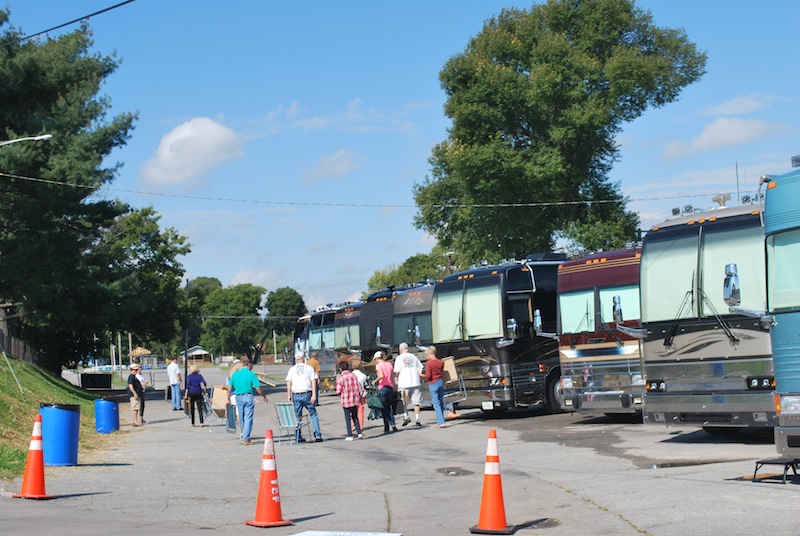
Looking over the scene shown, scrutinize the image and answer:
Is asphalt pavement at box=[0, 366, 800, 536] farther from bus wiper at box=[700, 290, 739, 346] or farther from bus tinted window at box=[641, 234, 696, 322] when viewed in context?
bus tinted window at box=[641, 234, 696, 322]

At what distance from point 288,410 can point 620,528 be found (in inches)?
455

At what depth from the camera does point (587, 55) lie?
138 ft

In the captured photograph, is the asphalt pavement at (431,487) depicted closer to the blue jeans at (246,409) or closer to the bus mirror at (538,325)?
the blue jeans at (246,409)

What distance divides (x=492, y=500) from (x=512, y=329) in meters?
13.9

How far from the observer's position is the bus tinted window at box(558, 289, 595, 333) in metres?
20.7

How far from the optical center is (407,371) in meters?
23.5

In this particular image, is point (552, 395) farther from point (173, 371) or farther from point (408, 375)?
point (173, 371)

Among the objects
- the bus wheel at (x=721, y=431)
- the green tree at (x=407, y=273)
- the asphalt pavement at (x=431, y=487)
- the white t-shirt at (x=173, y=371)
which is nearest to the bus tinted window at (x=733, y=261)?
the asphalt pavement at (x=431, y=487)

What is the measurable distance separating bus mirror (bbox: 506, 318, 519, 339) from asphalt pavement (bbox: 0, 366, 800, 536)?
9.18 ft

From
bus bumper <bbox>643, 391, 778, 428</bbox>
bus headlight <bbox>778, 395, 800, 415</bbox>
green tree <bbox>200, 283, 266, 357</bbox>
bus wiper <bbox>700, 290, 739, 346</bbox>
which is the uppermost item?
green tree <bbox>200, 283, 266, 357</bbox>

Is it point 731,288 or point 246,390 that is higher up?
point 731,288

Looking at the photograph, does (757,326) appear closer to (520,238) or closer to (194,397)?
(194,397)

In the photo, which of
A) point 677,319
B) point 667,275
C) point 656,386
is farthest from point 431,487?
point 667,275

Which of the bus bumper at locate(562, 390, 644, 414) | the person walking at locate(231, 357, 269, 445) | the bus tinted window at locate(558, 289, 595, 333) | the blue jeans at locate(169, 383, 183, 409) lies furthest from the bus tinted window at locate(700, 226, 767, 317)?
the blue jeans at locate(169, 383, 183, 409)
